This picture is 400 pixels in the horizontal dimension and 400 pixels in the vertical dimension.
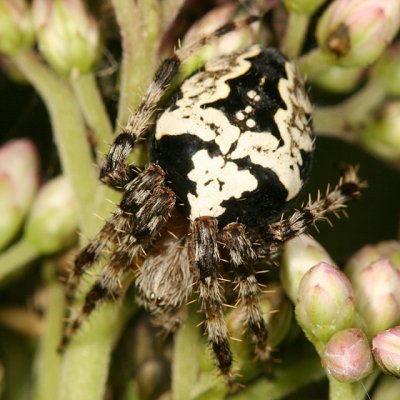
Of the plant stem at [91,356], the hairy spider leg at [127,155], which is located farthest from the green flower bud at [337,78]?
the plant stem at [91,356]

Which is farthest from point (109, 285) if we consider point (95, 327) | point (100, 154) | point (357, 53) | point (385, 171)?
point (385, 171)

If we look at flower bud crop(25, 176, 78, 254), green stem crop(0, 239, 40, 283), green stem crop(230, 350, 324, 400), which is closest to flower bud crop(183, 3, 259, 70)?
flower bud crop(25, 176, 78, 254)

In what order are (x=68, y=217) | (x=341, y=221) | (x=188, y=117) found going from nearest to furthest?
1. (x=188, y=117)
2. (x=68, y=217)
3. (x=341, y=221)

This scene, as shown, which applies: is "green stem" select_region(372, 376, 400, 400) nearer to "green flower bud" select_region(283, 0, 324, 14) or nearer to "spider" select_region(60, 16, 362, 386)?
"spider" select_region(60, 16, 362, 386)

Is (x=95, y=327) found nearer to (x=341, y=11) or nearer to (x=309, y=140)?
(x=309, y=140)

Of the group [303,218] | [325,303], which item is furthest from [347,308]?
[303,218]

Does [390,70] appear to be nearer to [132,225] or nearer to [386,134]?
[386,134]

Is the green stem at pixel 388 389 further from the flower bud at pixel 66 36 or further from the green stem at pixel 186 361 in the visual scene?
the flower bud at pixel 66 36
